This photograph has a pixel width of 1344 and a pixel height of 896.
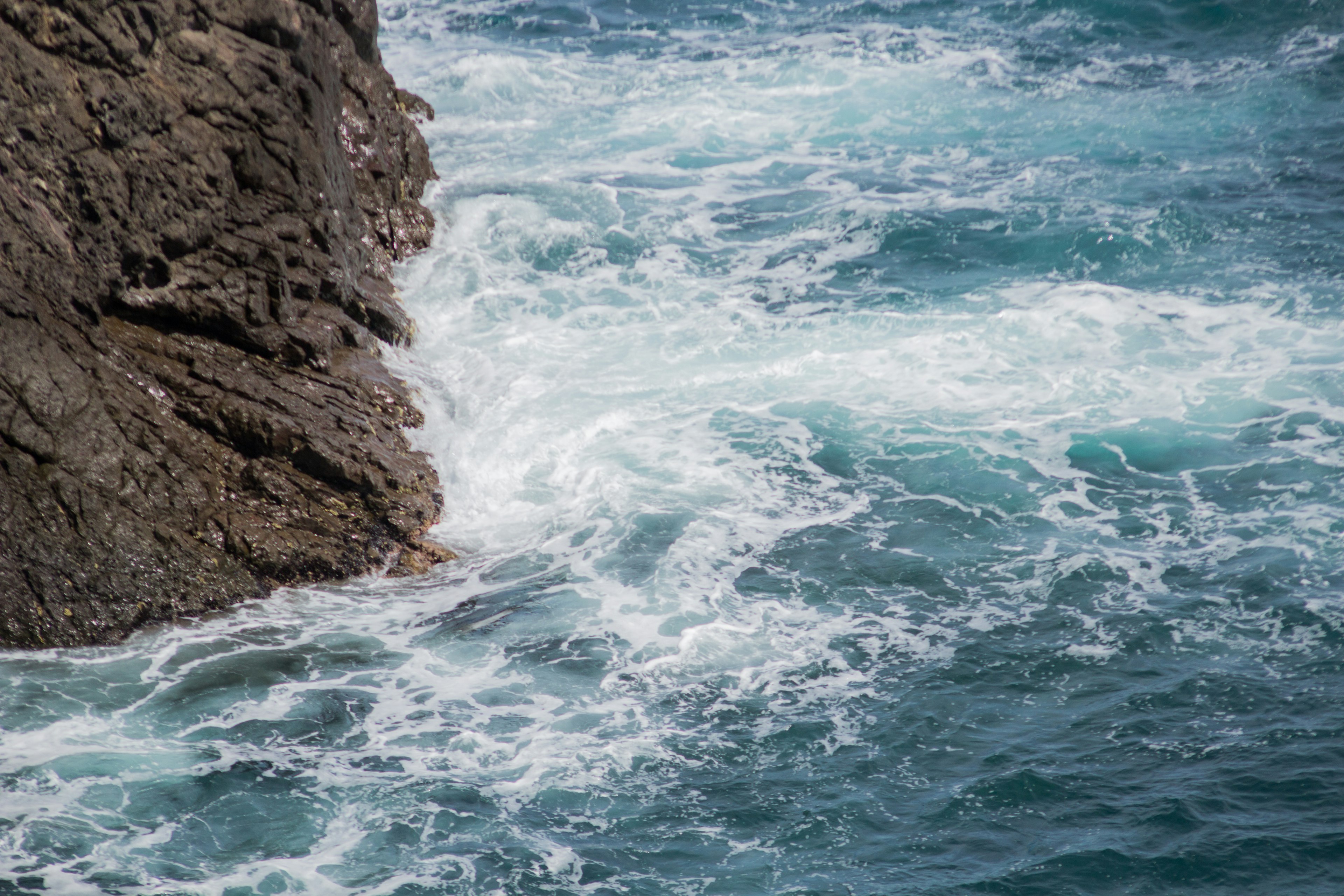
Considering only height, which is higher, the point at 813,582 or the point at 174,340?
the point at 174,340

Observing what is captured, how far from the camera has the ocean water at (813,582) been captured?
547cm

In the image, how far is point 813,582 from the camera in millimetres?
7711

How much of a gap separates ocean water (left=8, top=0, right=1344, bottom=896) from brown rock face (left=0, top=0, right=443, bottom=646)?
433 mm

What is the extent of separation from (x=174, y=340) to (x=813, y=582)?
192 inches

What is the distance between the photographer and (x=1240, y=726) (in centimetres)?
602

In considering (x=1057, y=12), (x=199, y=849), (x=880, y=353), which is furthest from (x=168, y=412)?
(x=1057, y=12)

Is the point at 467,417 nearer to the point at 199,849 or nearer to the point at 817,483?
the point at 817,483

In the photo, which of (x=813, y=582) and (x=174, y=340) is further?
(x=174, y=340)

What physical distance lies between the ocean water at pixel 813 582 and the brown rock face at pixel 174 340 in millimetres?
433

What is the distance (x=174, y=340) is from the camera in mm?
7961

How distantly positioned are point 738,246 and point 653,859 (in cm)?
930

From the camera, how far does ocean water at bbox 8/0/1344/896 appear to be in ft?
18.0

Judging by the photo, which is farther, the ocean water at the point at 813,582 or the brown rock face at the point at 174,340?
the brown rock face at the point at 174,340

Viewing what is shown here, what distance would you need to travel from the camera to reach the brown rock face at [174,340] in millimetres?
6938
